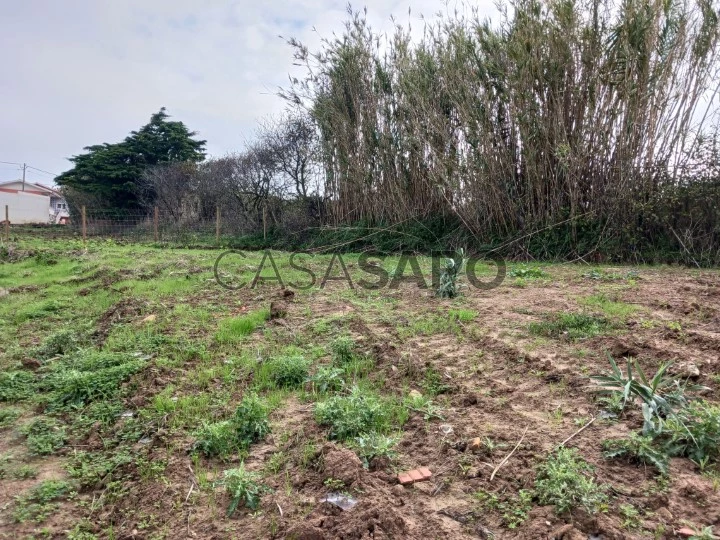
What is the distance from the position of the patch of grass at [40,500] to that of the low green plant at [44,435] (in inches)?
11.4

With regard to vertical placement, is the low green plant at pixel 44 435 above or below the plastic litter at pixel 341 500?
below

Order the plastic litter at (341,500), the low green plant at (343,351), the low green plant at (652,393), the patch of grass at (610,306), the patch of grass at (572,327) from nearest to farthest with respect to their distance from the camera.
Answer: the plastic litter at (341,500) → the low green plant at (652,393) → the low green plant at (343,351) → the patch of grass at (572,327) → the patch of grass at (610,306)

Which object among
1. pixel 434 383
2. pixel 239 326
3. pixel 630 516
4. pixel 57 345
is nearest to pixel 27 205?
pixel 57 345

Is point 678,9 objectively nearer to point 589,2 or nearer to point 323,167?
point 589,2

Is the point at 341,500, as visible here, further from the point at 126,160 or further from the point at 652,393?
the point at 126,160

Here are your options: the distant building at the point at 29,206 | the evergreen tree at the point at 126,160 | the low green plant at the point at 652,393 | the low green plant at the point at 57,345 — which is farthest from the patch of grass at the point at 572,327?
the distant building at the point at 29,206

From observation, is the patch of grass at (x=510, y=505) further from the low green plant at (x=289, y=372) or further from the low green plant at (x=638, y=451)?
the low green plant at (x=289, y=372)

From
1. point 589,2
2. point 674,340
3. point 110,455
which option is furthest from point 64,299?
point 589,2

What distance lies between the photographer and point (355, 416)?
6.22 ft

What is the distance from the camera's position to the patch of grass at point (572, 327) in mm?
2836

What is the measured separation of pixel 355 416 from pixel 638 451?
1035 millimetres

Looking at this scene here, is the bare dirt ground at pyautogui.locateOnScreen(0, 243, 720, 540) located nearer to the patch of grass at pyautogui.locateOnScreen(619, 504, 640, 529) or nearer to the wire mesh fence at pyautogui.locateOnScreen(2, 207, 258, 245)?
the patch of grass at pyautogui.locateOnScreen(619, 504, 640, 529)

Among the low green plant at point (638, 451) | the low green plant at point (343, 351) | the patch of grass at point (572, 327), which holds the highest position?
the patch of grass at point (572, 327)

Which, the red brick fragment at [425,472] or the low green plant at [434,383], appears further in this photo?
the low green plant at [434,383]
